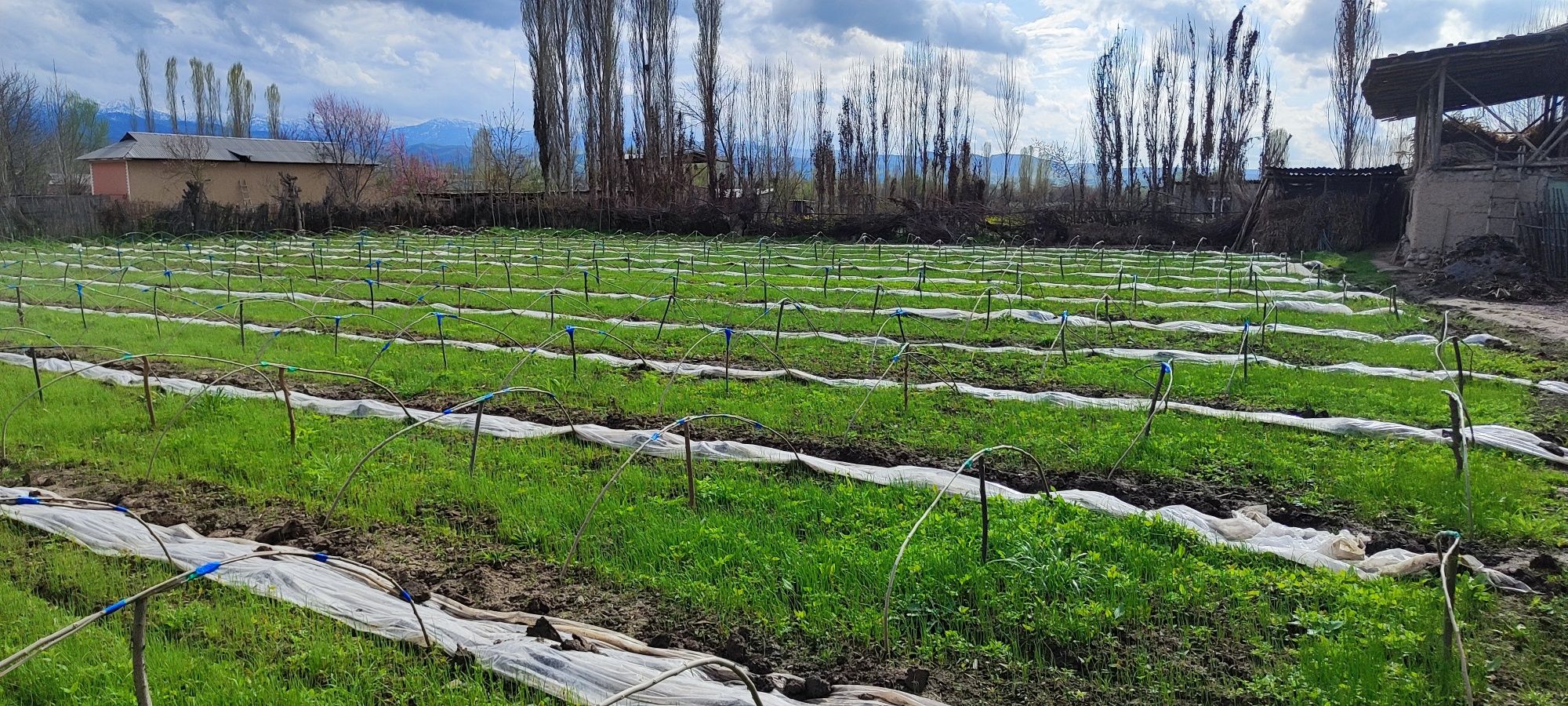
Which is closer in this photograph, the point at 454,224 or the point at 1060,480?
the point at 1060,480

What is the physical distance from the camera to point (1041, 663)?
327 cm

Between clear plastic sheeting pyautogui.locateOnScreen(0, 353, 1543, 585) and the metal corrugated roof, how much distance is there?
32.6m

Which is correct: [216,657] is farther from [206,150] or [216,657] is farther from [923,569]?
[206,150]

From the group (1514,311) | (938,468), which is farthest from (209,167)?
(1514,311)

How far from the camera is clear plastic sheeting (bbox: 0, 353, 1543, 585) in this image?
416cm

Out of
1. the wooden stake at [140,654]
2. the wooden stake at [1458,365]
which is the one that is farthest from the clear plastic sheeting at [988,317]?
the wooden stake at [140,654]

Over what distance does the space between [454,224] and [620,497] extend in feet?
93.6

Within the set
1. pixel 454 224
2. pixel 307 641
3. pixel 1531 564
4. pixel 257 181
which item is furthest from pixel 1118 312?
pixel 257 181

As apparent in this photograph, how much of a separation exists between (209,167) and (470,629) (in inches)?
1638

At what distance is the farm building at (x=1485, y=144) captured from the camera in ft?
47.8

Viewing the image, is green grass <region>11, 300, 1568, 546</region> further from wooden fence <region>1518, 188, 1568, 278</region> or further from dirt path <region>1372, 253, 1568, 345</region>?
wooden fence <region>1518, 188, 1568, 278</region>

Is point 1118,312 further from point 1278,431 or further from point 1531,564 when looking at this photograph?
point 1531,564

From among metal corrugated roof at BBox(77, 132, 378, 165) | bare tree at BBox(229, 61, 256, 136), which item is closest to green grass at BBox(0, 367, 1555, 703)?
metal corrugated roof at BBox(77, 132, 378, 165)

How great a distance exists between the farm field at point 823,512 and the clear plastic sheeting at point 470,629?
2 cm
